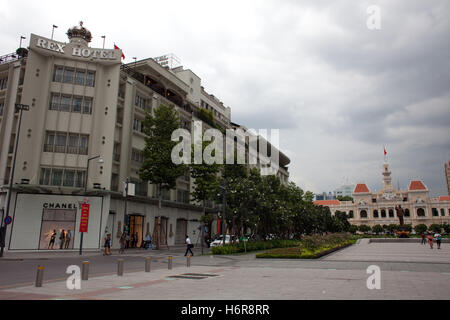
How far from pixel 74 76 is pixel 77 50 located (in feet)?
8.63

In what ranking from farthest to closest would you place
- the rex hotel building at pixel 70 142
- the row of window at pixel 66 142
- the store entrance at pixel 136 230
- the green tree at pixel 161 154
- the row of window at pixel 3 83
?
1. the store entrance at pixel 136 230
2. the row of window at pixel 3 83
3. the green tree at pixel 161 154
4. the row of window at pixel 66 142
5. the rex hotel building at pixel 70 142

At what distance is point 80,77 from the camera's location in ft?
108

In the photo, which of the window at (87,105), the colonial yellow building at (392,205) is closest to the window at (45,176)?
the window at (87,105)

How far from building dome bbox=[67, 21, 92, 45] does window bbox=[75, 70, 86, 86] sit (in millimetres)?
4335

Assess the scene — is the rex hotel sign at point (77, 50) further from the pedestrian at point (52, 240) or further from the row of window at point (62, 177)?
the pedestrian at point (52, 240)

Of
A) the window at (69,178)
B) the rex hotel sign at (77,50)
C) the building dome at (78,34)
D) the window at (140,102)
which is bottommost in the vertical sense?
the window at (69,178)

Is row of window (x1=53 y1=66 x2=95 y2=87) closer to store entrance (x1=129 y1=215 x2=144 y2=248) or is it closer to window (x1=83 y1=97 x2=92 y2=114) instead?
window (x1=83 y1=97 x2=92 y2=114)

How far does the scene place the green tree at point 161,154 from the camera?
104 ft

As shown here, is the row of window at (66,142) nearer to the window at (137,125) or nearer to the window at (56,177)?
the window at (56,177)

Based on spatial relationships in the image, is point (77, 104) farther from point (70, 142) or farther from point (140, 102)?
point (140, 102)

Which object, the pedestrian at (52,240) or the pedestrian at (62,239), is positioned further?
the pedestrian at (62,239)

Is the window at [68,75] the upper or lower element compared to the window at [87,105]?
upper

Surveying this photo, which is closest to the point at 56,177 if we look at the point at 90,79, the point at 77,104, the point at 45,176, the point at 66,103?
the point at 45,176

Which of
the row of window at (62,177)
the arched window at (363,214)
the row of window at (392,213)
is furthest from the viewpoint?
the arched window at (363,214)
